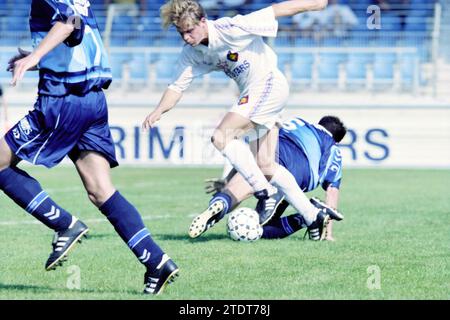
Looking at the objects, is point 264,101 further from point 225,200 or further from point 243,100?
point 225,200

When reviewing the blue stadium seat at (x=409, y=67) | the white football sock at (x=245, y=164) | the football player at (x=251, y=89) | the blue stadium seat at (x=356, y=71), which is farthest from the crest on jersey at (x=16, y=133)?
the blue stadium seat at (x=409, y=67)

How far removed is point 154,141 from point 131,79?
2693mm

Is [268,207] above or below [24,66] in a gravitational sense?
below

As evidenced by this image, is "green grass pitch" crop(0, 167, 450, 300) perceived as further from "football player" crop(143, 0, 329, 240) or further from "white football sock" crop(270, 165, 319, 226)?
"football player" crop(143, 0, 329, 240)

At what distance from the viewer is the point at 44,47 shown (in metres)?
5.37

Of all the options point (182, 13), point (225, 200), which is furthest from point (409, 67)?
point (182, 13)

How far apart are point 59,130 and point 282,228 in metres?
3.44

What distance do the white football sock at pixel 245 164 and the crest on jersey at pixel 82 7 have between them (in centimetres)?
241

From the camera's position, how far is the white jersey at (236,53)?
7.84 metres

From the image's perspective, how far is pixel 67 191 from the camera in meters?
14.2

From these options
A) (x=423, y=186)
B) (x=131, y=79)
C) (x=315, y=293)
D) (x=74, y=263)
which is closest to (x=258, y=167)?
(x=74, y=263)

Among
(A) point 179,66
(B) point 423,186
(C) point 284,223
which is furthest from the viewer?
(B) point 423,186

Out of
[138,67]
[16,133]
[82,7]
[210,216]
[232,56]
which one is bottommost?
[138,67]
